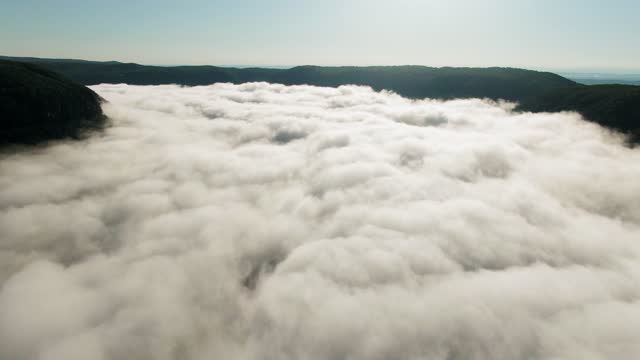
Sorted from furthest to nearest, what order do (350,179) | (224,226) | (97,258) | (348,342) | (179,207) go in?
(350,179)
(179,207)
(224,226)
(97,258)
(348,342)

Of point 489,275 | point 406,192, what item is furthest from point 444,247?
point 406,192

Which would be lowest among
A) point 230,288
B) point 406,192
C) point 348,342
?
point 230,288

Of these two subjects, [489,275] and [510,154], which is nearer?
[489,275]

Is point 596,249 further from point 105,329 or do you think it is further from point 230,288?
point 105,329

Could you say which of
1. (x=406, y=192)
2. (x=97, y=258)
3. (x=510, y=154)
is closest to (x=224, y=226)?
(x=97, y=258)

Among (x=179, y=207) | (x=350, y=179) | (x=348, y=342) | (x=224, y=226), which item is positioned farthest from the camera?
(x=350, y=179)

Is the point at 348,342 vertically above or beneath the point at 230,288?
above
